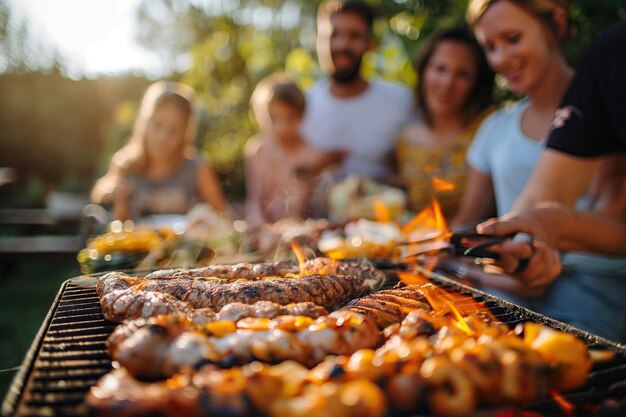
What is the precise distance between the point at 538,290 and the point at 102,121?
50.7ft

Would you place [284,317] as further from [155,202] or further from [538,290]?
[155,202]

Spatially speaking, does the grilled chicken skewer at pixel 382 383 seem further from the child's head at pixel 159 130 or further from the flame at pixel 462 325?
the child's head at pixel 159 130

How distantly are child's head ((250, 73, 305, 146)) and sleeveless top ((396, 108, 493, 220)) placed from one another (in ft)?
5.17

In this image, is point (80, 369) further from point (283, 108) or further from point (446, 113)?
point (283, 108)

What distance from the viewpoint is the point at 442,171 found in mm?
5273

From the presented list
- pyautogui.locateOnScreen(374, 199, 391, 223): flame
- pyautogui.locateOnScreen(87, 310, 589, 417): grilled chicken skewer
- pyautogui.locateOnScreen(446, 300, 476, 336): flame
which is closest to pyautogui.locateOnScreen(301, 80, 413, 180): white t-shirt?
pyautogui.locateOnScreen(374, 199, 391, 223): flame

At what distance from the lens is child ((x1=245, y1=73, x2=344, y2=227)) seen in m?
6.20

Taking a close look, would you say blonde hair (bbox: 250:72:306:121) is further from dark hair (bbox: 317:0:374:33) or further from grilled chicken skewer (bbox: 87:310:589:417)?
grilled chicken skewer (bbox: 87:310:589:417)

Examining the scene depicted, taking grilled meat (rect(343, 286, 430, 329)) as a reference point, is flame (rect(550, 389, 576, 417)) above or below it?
below

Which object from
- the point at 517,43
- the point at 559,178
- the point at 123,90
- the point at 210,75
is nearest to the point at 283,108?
the point at 517,43

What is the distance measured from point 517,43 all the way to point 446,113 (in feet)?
5.43

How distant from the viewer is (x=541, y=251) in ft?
8.16

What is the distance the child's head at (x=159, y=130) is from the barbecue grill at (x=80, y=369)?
4303 mm

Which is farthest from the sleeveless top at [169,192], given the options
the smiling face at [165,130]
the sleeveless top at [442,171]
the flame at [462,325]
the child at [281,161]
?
the flame at [462,325]
